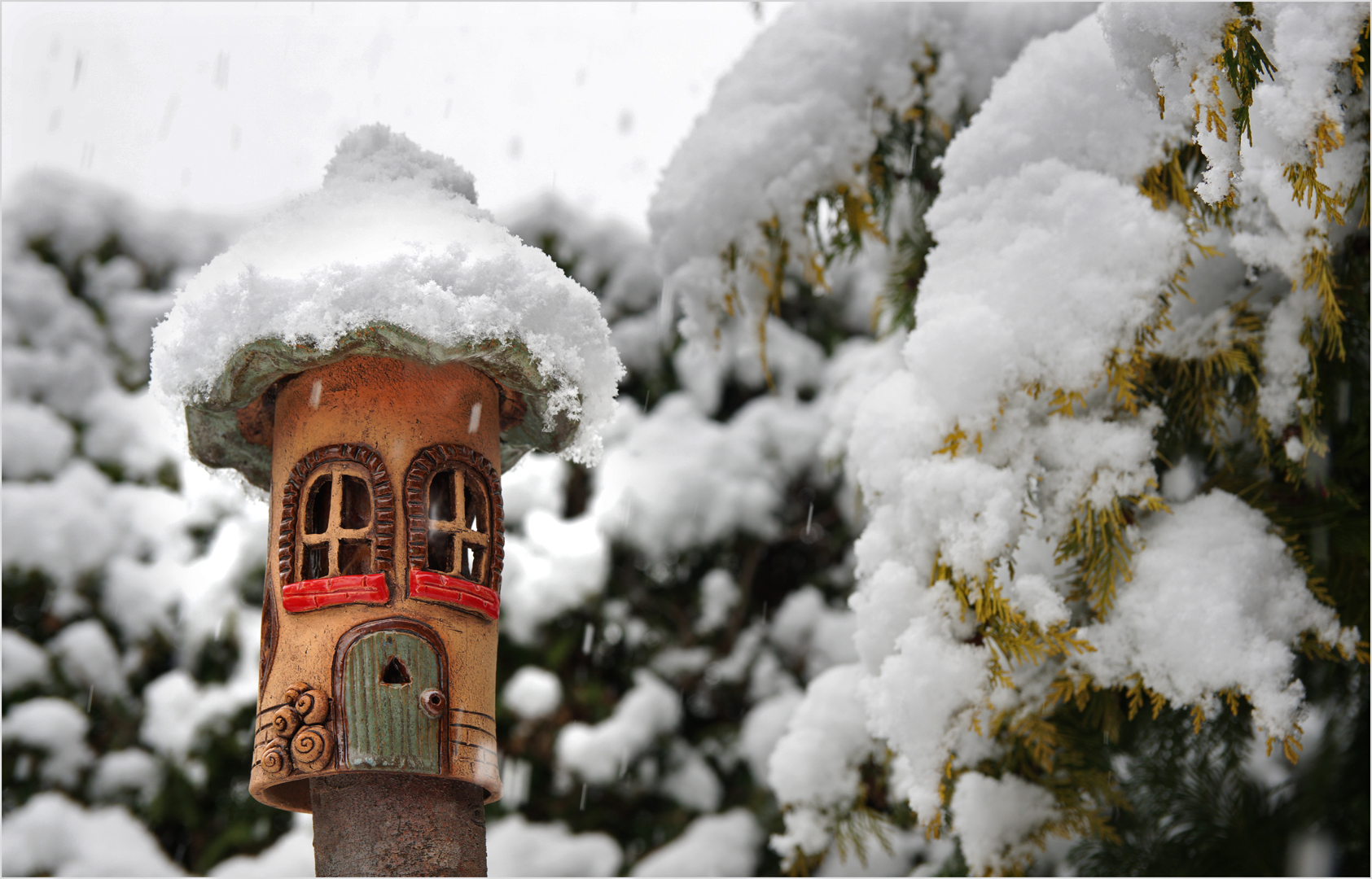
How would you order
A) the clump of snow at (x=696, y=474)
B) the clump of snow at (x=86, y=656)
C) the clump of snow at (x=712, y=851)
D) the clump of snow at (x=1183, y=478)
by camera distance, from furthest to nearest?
the clump of snow at (x=696, y=474)
the clump of snow at (x=86, y=656)
the clump of snow at (x=712, y=851)
the clump of snow at (x=1183, y=478)

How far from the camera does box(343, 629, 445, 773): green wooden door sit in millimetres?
1229

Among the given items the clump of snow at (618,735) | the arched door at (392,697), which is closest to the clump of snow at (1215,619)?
the arched door at (392,697)

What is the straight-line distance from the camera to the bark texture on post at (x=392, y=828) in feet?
3.99

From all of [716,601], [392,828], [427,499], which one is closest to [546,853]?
[716,601]

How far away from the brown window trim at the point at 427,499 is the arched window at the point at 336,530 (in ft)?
0.09

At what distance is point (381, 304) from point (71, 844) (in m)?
2.17

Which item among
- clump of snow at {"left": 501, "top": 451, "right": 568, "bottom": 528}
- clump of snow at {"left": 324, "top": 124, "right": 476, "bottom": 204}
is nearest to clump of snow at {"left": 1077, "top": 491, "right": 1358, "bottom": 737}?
clump of snow at {"left": 324, "top": 124, "right": 476, "bottom": 204}

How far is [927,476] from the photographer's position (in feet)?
5.00

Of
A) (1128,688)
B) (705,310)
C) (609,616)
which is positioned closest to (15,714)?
(609,616)

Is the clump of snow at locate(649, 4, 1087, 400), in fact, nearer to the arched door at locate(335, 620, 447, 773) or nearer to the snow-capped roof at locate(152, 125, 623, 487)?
the snow-capped roof at locate(152, 125, 623, 487)

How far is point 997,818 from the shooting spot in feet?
5.44

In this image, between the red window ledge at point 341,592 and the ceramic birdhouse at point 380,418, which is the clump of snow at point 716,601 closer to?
the ceramic birdhouse at point 380,418

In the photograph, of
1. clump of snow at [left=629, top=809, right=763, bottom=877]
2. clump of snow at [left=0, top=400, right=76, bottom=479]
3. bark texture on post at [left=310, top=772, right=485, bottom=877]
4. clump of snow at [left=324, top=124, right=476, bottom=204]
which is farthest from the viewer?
clump of snow at [left=0, top=400, right=76, bottom=479]

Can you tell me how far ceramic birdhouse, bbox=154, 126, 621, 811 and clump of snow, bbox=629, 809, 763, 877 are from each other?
1.51m
